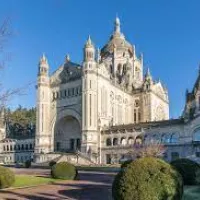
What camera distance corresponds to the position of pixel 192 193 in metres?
24.9

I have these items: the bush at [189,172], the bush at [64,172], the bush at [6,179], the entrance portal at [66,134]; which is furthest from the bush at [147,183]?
the entrance portal at [66,134]

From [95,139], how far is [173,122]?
702 inches

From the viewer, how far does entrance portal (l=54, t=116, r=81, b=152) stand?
9494cm

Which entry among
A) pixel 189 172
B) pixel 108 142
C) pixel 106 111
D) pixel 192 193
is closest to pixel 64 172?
pixel 189 172

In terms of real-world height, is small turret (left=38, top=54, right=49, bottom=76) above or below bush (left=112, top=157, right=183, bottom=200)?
above

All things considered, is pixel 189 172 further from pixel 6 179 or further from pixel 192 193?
pixel 6 179

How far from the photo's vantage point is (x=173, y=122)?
75.6 metres

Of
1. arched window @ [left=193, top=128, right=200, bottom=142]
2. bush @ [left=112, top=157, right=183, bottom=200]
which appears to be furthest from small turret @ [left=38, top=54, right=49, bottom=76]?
bush @ [left=112, top=157, right=183, bottom=200]

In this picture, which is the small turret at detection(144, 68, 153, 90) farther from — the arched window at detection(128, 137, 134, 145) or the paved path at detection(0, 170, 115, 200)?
the paved path at detection(0, 170, 115, 200)

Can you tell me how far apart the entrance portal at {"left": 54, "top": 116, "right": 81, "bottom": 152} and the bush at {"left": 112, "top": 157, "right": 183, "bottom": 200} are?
76692 mm

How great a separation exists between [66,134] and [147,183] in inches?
3137

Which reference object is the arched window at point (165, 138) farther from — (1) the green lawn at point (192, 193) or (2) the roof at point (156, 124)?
(1) the green lawn at point (192, 193)

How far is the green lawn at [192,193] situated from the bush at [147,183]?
5644 mm

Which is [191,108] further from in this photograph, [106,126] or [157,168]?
[157,168]
